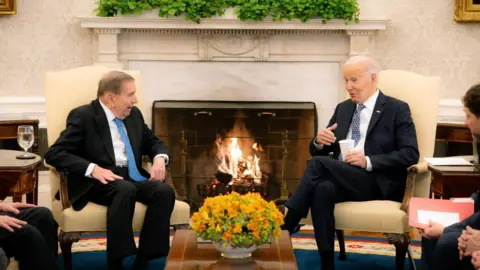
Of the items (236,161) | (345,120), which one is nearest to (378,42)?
(236,161)

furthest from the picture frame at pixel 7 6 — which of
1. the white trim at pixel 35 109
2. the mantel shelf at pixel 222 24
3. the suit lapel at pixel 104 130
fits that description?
the suit lapel at pixel 104 130

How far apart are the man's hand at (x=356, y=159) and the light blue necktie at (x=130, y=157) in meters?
1.25

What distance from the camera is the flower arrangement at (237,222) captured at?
3.96 meters

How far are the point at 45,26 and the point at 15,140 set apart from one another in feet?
3.25

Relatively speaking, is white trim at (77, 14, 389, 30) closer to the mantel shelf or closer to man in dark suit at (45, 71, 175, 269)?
the mantel shelf

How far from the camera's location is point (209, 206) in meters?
4.07

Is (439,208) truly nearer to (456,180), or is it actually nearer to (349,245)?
(456,180)

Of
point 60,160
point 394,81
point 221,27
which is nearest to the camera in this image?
point 60,160

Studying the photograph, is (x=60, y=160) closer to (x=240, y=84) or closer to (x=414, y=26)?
(x=240, y=84)

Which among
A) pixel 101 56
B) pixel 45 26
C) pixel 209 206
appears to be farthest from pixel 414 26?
pixel 209 206

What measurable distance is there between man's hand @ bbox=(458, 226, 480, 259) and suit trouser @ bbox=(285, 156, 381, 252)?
1145mm

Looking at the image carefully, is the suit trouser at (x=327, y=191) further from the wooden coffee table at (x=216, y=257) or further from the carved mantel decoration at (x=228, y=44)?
the carved mantel decoration at (x=228, y=44)

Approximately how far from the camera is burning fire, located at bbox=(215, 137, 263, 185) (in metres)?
7.23

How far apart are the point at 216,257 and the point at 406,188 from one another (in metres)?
1.42
